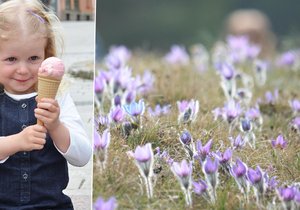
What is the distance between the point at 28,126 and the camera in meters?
2.59

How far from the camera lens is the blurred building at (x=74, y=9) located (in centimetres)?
282

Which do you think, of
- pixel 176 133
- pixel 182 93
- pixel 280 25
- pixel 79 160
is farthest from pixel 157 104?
pixel 280 25

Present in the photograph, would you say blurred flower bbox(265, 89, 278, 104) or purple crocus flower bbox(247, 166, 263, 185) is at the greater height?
purple crocus flower bbox(247, 166, 263, 185)

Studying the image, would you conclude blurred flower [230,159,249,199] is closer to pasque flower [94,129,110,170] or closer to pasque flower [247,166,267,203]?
pasque flower [247,166,267,203]

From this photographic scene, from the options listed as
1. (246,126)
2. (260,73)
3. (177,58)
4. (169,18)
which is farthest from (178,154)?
(169,18)

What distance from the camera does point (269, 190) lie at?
2.55 meters

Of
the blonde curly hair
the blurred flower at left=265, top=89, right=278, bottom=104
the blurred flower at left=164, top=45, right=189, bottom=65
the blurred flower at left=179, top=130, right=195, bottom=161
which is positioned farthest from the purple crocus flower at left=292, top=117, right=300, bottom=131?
the blurred flower at left=164, top=45, right=189, bottom=65

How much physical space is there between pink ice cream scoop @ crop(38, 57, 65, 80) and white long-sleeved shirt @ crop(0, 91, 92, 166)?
0.20 metres

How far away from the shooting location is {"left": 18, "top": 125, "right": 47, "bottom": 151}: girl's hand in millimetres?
2502

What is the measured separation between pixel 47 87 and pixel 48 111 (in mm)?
69

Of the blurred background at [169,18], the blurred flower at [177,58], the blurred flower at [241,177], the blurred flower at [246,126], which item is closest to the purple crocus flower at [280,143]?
the blurred flower at [246,126]

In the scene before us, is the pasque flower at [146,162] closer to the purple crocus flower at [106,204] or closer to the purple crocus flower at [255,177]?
the purple crocus flower at [106,204]

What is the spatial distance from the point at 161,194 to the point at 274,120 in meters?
1.09

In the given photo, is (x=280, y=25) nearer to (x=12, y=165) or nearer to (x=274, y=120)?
(x=274, y=120)
